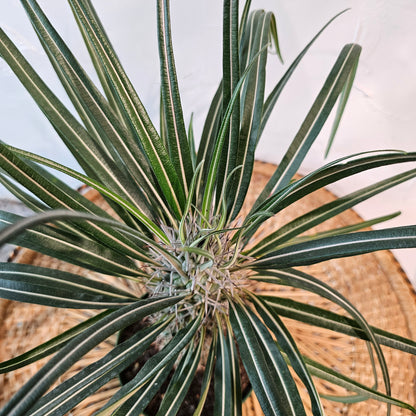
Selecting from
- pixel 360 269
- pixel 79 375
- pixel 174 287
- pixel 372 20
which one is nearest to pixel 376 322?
pixel 360 269

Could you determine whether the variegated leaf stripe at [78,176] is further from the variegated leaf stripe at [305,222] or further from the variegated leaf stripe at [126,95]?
the variegated leaf stripe at [305,222]

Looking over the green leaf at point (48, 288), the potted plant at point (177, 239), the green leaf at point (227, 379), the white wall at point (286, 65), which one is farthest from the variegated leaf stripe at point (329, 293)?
the white wall at point (286, 65)

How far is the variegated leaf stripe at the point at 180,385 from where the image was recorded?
463 mm

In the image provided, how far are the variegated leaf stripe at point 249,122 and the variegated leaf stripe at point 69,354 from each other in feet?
0.60

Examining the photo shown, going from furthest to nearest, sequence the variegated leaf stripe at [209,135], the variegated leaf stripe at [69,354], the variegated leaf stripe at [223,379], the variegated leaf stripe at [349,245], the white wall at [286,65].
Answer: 1. the white wall at [286,65]
2. the variegated leaf stripe at [209,135]
3. the variegated leaf stripe at [223,379]
4. the variegated leaf stripe at [349,245]
5. the variegated leaf stripe at [69,354]

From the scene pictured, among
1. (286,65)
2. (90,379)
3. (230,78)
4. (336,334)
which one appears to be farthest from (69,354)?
(286,65)

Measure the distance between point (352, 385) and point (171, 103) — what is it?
377 mm

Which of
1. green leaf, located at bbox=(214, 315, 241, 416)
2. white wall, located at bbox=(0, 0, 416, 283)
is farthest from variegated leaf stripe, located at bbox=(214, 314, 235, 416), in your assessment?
white wall, located at bbox=(0, 0, 416, 283)

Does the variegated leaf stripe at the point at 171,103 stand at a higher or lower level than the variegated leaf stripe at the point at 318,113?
lower

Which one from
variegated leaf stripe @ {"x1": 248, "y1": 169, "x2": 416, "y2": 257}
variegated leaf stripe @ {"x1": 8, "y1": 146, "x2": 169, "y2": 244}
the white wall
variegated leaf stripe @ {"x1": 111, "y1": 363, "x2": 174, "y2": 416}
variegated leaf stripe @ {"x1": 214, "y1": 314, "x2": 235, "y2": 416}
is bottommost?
variegated leaf stripe @ {"x1": 111, "y1": 363, "x2": 174, "y2": 416}

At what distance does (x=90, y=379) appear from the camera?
425 mm

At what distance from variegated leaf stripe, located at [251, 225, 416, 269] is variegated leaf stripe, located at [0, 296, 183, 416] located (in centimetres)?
16

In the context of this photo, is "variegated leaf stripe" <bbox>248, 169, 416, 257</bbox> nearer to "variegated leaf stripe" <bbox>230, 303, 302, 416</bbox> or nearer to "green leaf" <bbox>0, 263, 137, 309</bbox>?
"variegated leaf stripe" <bbox>230, 303, 302, 416</bbox>

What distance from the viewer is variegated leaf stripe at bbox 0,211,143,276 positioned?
0.47 m
